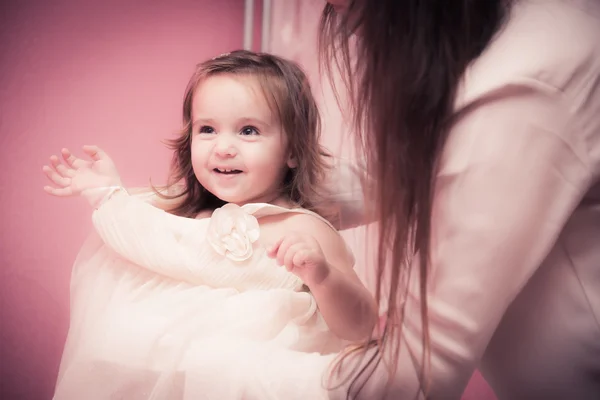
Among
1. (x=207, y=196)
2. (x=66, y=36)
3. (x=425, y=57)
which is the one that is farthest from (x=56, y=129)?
(x=425, y=57)

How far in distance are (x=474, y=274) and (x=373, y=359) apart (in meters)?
0.13

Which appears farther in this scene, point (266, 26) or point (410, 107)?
point (266, 26)

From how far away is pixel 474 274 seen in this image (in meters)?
0.50

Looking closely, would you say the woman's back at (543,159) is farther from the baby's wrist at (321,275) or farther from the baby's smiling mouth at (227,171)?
the baby's smiling mouth at (227,171)

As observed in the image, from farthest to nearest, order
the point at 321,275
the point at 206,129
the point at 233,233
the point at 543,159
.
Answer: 1. the point at 206,129
2. the point at 233,233
3. the point at 321,275
4. the point at 543,159

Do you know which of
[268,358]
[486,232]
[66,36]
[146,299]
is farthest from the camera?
[66,36]

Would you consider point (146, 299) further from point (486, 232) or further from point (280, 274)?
point (486, 232)

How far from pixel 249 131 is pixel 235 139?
3cm

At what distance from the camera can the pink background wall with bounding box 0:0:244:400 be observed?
1055 millimetres

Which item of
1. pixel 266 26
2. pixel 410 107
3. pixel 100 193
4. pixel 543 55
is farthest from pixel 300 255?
pixel 266 26

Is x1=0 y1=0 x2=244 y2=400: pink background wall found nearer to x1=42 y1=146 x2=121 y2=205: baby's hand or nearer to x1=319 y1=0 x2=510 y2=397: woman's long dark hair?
x1=42 y1=146 x2=121 y2=205: baby's hand

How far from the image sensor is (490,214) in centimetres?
50

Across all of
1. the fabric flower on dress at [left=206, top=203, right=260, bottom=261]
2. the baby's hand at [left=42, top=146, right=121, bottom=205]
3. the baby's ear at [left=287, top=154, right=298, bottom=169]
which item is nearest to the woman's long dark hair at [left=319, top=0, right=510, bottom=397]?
the fabric flower on dress at [left=206, top=203, right=260, bottom=261]

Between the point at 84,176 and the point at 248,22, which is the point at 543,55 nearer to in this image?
the point at 84,176
